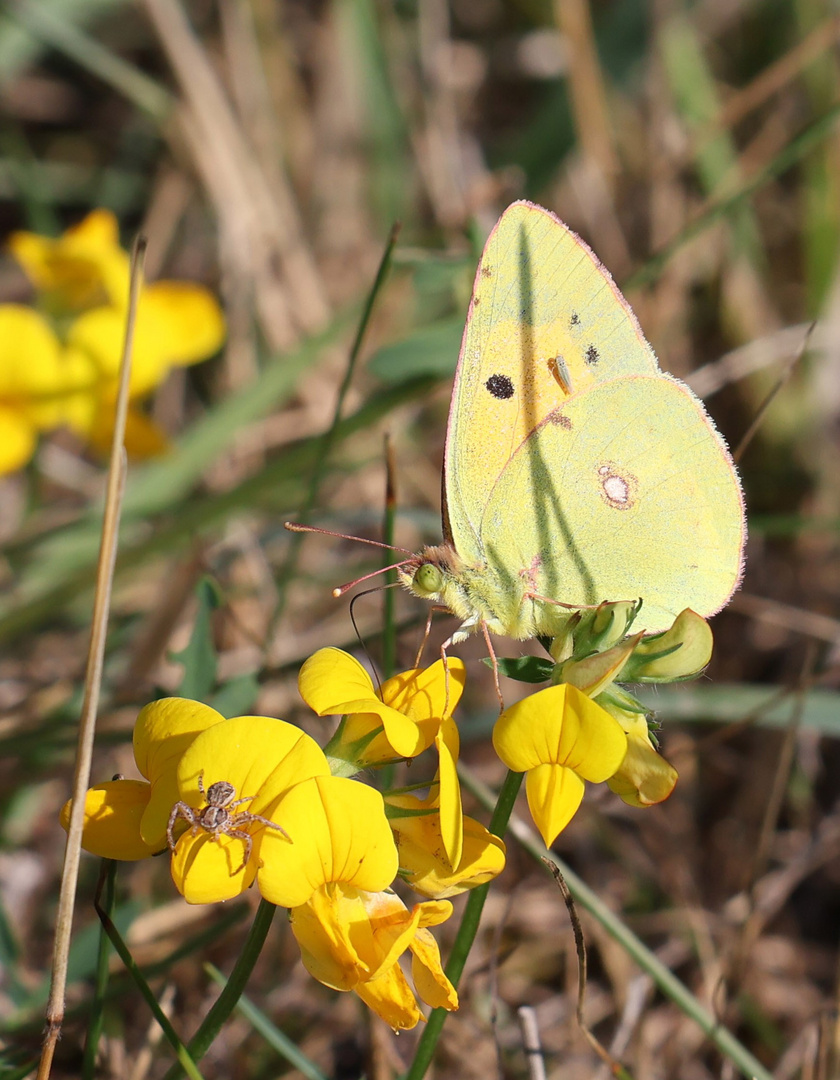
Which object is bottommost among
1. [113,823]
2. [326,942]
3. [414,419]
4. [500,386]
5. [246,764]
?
[414,419]

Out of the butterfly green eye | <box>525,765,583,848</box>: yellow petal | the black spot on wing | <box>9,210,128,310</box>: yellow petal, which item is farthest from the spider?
<box>9,210,128,310</box>: yellow petal

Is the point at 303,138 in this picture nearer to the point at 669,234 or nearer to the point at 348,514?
the point at 669,234

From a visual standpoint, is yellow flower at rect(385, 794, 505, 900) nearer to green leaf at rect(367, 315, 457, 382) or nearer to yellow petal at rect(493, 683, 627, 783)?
yellow petal at rect(493, 683, 627, 783)

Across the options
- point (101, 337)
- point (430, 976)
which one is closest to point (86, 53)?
point (101, 337)

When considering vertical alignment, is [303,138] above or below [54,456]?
above

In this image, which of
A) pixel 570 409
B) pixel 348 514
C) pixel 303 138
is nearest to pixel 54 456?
pixel 348 514

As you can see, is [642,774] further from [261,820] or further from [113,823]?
[113,823]

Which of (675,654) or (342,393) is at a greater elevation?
(342,393)
